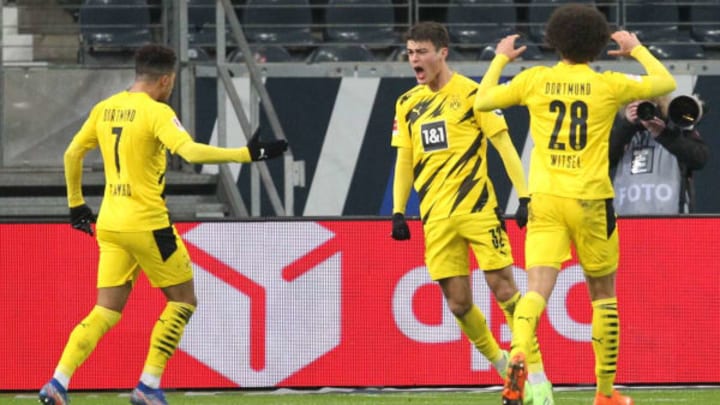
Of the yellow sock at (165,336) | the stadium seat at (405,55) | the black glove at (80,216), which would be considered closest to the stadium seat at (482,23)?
the stadium seat at (405,55)

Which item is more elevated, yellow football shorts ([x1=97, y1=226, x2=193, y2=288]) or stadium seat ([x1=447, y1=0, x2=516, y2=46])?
stadium seat ([x1=447, y1=0, x2=516, y2=46])

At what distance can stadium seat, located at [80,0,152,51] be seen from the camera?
637 inches

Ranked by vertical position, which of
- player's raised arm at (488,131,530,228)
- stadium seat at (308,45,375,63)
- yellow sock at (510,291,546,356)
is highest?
stadium seat at (308,45,375,63)

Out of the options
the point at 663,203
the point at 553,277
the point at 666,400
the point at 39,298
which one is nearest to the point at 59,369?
the point at 39,298

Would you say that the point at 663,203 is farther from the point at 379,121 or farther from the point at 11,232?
the point at 11,232

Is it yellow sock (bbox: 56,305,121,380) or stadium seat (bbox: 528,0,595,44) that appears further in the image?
stadium seat (bbox: 528,0,595,44)

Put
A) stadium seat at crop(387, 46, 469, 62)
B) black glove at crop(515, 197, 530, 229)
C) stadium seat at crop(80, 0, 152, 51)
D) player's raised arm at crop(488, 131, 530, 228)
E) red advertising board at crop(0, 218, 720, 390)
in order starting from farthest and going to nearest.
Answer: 1. stadium seat at crop(387, 46, 469, 62)
2. stadium seat at crop(80, 0, 152, 51)
3. red advertising board at crop(0, 218, 720, 390)
4. player's raised arm at crop(488, 131, 530, 228)
5. black glove at crop(515, 197, 530, 229)

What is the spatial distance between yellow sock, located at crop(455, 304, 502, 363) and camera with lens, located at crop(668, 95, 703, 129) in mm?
2409

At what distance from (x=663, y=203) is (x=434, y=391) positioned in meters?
2.34

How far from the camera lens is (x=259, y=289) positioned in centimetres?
1255

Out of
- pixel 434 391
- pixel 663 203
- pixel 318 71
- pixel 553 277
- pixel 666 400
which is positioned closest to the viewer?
pixel 553 277

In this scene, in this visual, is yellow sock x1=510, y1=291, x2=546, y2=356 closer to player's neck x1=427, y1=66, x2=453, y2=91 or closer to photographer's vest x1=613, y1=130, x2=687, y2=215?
player's neck x1=427, y1=66, x2=453, y2=91

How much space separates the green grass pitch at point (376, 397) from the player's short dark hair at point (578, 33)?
2.86 m

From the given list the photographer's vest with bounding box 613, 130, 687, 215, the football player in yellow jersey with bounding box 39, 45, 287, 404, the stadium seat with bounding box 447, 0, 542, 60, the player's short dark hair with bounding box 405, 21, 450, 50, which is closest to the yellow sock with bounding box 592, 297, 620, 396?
the player's short dark hair with bounding box 405, 21, 450, 50
